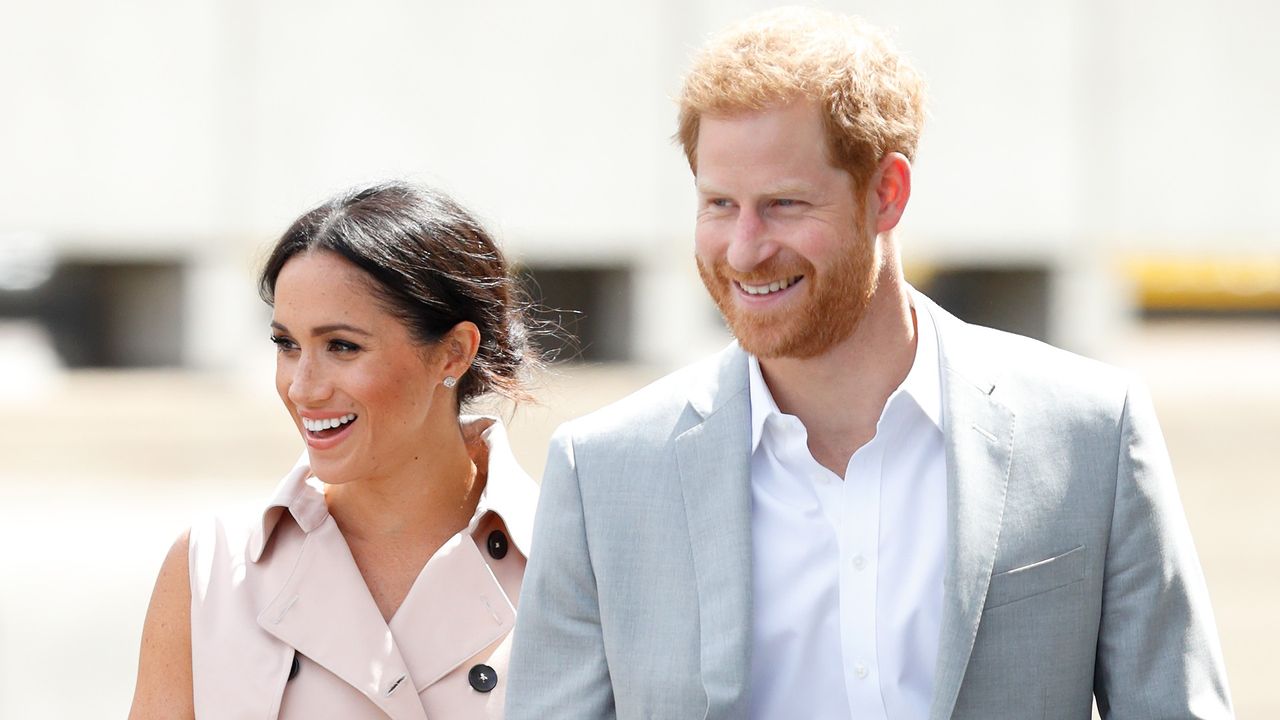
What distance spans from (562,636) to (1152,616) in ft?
2.82

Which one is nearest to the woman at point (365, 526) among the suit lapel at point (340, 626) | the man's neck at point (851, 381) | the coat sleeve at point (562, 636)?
the suit lapel at point (340, 626)

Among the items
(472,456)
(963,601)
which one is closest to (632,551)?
(963,601)

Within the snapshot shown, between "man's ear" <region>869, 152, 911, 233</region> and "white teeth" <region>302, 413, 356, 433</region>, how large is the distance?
1115 mm

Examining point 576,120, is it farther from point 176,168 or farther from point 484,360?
point 484,360

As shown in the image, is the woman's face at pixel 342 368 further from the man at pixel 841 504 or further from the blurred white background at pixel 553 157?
the blurred white background at pixel 553 157

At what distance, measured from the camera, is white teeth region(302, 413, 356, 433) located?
2.97m

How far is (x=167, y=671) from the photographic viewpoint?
115 inches

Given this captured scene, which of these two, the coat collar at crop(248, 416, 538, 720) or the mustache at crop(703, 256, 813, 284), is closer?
the mustache at crop(703, 256, 813, 284)

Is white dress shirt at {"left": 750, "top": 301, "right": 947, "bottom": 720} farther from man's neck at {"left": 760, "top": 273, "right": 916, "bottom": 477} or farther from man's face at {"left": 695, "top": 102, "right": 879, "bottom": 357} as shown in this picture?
man's face at {"left": 695, "top": 102, "right": 879, "bottom": 357}

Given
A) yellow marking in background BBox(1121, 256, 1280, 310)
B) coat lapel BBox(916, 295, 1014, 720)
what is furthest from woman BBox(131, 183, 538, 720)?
yellow marking in background BBox(1121, 256, 1280, 310)

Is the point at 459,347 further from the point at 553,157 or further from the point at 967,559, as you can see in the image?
the point at 553,157

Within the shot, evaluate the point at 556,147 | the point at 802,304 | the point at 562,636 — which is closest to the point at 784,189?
the point at 802,304

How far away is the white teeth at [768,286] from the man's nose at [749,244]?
31 mm

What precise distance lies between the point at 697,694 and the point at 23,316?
18.5 meters
